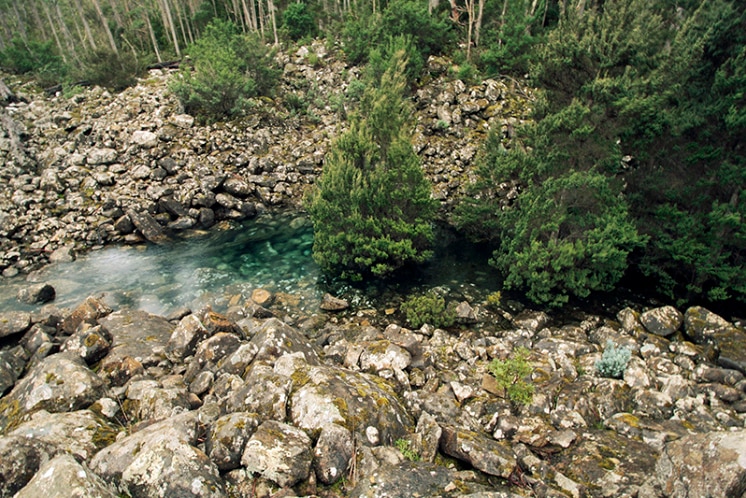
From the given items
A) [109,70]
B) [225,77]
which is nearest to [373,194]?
[225,77]

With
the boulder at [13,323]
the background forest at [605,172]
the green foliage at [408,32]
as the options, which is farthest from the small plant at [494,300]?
the green foliage at [408,32]

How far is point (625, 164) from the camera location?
23328 millimetres

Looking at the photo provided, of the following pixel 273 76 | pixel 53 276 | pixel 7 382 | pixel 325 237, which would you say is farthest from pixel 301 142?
pixel 7 382

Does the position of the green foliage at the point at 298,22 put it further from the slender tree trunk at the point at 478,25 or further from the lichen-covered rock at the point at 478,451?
the lichen-covered rock at the point at 478,451

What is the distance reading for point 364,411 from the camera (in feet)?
31.7

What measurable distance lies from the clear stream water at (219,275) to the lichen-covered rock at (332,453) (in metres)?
Result: 12.1

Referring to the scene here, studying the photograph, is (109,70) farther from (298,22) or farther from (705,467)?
(705,467)

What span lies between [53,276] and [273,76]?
86.9 feet

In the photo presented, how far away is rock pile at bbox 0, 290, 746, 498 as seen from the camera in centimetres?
734

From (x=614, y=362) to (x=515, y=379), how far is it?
3643 mm

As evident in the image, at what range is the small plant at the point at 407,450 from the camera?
9.21 m

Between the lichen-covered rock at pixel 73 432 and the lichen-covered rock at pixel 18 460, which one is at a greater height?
the lichen-covered rock at pixel 18 460

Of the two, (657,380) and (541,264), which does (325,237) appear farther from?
(657,380)

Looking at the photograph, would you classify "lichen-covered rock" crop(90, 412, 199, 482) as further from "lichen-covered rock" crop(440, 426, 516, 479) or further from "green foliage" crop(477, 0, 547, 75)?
"green foliage" crop(477, 0, 547, 75)
